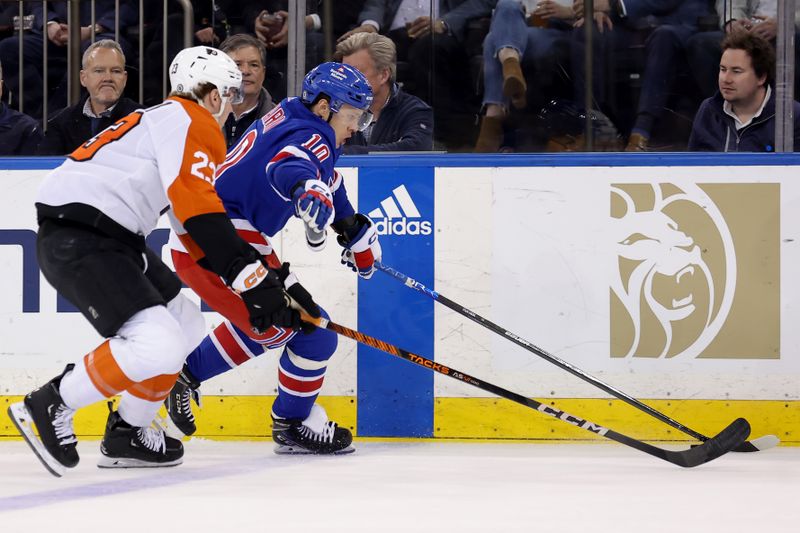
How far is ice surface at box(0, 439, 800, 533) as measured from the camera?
2.44m

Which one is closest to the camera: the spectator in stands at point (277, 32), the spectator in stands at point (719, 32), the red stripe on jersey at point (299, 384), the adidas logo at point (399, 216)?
the red stripe on jersey at point (299, 384)

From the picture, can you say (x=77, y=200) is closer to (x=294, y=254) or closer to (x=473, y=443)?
(x=294, y=254)

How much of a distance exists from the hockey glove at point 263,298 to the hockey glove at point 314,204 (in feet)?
0.64

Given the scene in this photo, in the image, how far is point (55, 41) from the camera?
15.6 feet

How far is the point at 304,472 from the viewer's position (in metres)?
3.19

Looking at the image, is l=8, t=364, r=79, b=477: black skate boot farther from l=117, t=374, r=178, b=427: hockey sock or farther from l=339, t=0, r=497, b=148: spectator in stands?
l=339, t=0, r=497, b=148: spectator in stands

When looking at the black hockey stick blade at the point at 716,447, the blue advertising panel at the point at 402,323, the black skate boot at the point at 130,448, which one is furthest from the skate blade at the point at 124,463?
the black hockey stick blade at the point at 716,447

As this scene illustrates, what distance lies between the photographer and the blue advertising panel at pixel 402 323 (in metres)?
3.78

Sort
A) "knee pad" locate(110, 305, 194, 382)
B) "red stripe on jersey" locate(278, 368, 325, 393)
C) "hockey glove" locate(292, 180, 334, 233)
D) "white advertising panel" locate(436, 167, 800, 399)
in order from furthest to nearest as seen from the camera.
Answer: "white advertising panel" locate(436, 167, 800, 399) < "red stripe on jersey" locate(278, 368, 325, 393) < "hockey glove" locate(292, 180, 334, 233) < "knee pad" locate(110, 305, 194, 382)

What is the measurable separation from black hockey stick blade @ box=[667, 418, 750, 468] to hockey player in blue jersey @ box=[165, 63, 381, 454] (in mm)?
984

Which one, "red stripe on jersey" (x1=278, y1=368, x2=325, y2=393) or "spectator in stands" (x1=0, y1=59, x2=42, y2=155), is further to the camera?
"spectator in stands" (x1=0, y1=59, x2=42, y2=155)

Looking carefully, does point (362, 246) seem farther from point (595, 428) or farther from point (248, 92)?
point (248, 92)

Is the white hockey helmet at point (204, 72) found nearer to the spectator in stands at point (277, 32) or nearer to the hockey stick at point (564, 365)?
the hockey stick at point (564, 365)

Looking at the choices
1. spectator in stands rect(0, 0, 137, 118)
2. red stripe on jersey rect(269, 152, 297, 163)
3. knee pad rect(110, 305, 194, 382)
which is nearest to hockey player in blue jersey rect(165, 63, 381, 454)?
red stripe on jersey rect(269, 152, 297, 163)
